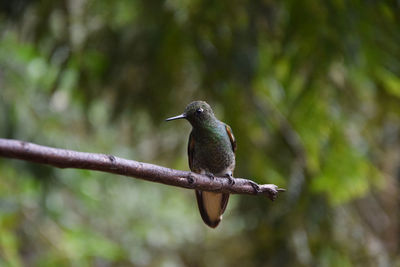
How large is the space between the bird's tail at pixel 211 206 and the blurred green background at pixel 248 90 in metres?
1.32

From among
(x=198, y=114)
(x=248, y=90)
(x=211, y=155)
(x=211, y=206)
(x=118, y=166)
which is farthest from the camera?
(x=248, y=90)

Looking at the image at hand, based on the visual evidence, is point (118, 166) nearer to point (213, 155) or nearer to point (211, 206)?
point (211, 206)

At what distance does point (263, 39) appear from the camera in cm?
406

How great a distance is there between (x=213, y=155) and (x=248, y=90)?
134 centimetres

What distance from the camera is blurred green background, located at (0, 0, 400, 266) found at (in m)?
3.26

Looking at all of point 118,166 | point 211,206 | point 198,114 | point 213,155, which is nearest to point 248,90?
point 213,155

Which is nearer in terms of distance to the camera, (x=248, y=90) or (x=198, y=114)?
(x=198, y=114)

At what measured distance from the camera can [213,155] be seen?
2.26m

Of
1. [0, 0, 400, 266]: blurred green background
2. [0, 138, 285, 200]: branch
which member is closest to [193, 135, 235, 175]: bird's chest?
[0, 138, 285, 200]: branch

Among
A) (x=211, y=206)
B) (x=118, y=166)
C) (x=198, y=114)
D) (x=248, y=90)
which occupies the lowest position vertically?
(x=248, y=90)

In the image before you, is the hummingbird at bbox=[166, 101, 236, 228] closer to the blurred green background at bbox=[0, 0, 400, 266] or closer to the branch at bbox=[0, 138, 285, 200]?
the branch at bbox=[0, 138, 285, 200]

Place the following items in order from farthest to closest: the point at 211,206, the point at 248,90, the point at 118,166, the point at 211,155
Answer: the point at 248,90
the point at 211,155
the point at 211,206
the point at 118,166

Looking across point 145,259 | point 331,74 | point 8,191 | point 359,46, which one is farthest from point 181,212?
point 359,46

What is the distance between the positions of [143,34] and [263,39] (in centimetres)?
103
